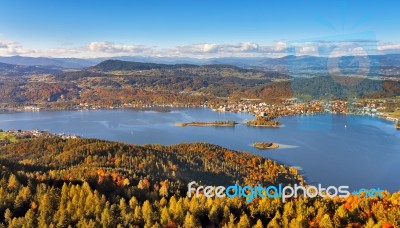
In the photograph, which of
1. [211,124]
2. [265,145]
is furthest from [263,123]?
[265,145]

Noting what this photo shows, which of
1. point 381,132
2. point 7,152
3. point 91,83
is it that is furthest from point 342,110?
point 91,83

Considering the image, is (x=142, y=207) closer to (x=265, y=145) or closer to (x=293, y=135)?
(x=265, y=145)

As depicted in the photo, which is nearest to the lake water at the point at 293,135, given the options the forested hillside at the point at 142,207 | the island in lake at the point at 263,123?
the island in lake at the point at 263,123

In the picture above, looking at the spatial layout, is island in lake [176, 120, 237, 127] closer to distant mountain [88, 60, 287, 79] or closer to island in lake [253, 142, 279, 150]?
island in lake [253, 142, 279, 150]

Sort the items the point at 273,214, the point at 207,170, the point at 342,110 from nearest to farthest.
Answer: the point at 273,214
the point at 207,170
the point at 342,110

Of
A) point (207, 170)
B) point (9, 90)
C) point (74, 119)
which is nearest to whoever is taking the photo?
point (207, 170)

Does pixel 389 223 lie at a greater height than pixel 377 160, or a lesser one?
greater

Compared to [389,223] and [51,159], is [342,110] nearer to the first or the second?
[51,159]

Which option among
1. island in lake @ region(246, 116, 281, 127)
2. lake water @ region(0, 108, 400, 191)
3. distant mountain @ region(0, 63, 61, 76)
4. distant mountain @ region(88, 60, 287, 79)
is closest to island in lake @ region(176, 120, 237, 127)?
lake water @ region(0, 108, 400, 191)
